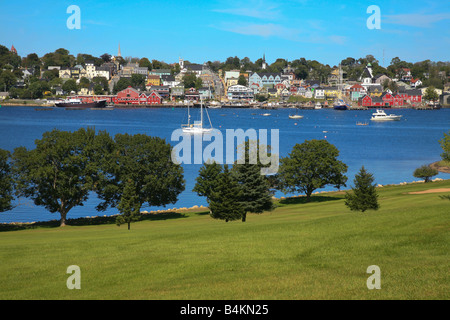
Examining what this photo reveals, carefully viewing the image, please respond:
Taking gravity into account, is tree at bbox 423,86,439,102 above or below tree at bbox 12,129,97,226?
above

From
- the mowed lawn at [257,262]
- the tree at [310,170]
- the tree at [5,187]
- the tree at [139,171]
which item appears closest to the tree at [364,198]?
the mowed lawn at [257,262]

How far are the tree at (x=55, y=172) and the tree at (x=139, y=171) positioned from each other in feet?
3.59

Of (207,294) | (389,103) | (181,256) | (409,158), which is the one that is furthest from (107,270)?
(389,103)

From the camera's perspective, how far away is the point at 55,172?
3266 cm

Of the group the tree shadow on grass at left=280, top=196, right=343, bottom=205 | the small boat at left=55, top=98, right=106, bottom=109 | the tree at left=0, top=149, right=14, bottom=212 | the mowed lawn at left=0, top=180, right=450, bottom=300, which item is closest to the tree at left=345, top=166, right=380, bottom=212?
the mowed lawn at left=0, top=180, right=450, bottom=300

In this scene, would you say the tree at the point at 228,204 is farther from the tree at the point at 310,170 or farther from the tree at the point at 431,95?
the tree at the point at 431,95

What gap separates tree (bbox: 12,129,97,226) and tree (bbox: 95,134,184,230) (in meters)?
1.09

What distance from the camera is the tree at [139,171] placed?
111ft

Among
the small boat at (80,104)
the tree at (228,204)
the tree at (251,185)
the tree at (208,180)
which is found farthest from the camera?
the small boat at (80,104)

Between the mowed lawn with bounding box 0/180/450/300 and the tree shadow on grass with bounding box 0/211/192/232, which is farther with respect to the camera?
the tree shadow on grass with bounding box 0/211/192/232

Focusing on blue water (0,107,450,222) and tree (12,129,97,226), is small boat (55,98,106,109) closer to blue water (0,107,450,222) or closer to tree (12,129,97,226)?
blue water (0,107,450,222)

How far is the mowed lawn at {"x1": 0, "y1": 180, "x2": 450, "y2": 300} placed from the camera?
11.7 m

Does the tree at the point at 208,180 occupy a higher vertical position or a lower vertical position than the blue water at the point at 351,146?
higher

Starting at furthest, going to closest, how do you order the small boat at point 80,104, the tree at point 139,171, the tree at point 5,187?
the small boat at point 80,104 < the tree at point 139,171 < the tree at point 5,187
